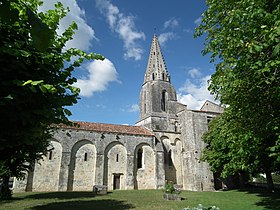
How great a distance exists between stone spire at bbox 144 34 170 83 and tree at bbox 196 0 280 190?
27.0 m

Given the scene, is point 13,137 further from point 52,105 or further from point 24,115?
point 52,105

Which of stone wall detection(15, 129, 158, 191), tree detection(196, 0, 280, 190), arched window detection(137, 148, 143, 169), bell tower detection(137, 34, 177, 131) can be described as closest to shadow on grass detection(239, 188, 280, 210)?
tree detection(196, 0, 280, 190)

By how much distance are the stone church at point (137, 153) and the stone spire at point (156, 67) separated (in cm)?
116

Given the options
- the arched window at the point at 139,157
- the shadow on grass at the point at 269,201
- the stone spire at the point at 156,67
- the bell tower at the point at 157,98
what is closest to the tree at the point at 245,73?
the shadow on grass at the point at 269,201

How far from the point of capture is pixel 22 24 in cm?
428

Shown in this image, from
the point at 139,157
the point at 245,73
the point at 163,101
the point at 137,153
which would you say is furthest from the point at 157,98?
the point at 245,73

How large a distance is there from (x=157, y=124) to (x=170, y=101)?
4.62 metres

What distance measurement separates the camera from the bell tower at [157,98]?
32.4 meters

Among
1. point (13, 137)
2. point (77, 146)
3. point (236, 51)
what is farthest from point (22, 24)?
point (77, 146)

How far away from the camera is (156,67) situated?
3581 centimetres

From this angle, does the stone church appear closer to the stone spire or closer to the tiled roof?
the tiled roof

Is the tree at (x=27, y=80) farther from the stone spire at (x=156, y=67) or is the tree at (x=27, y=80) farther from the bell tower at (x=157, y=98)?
the stone spire at (x=156, y=67)

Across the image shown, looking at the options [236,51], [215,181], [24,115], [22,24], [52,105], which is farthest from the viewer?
[215,181]

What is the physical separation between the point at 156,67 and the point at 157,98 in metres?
5.57
